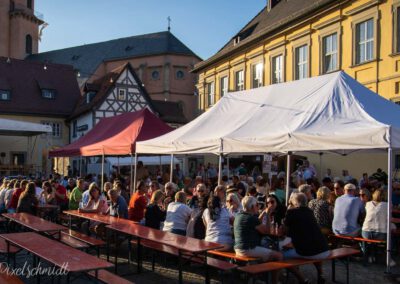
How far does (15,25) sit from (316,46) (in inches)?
1578

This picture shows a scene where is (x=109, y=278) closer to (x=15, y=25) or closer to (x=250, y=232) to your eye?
(x=250, y=232)

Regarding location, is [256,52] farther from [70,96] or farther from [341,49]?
[70,96]

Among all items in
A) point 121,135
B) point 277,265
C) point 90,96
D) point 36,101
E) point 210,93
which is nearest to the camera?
point 277,265

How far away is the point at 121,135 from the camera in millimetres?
14023

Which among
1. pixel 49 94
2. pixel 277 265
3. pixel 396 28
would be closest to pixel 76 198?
pixel 277 265

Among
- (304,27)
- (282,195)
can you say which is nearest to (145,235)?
(282,195)

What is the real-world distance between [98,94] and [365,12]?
21.9 meters

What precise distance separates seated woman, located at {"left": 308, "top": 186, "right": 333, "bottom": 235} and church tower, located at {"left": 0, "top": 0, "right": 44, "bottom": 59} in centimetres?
4938

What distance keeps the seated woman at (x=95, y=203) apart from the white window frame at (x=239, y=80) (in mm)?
19124

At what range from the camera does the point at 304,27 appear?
22.1 m

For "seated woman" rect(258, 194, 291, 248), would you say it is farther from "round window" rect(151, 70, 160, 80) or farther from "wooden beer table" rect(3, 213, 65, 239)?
"round window" rect(151, 70, 160, 80)

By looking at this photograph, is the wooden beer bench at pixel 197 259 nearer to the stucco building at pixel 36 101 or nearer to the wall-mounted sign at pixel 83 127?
the wall-mounted sign at pixel 83 127

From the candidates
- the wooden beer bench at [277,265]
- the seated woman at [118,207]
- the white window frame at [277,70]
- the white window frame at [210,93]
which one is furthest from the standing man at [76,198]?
the white window frame at [210,93]

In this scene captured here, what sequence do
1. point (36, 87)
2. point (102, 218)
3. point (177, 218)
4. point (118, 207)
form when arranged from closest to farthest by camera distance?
1. point (177, 218)
2. point (102, 218)
3. point (118, 207)
4. point (36, 87)
